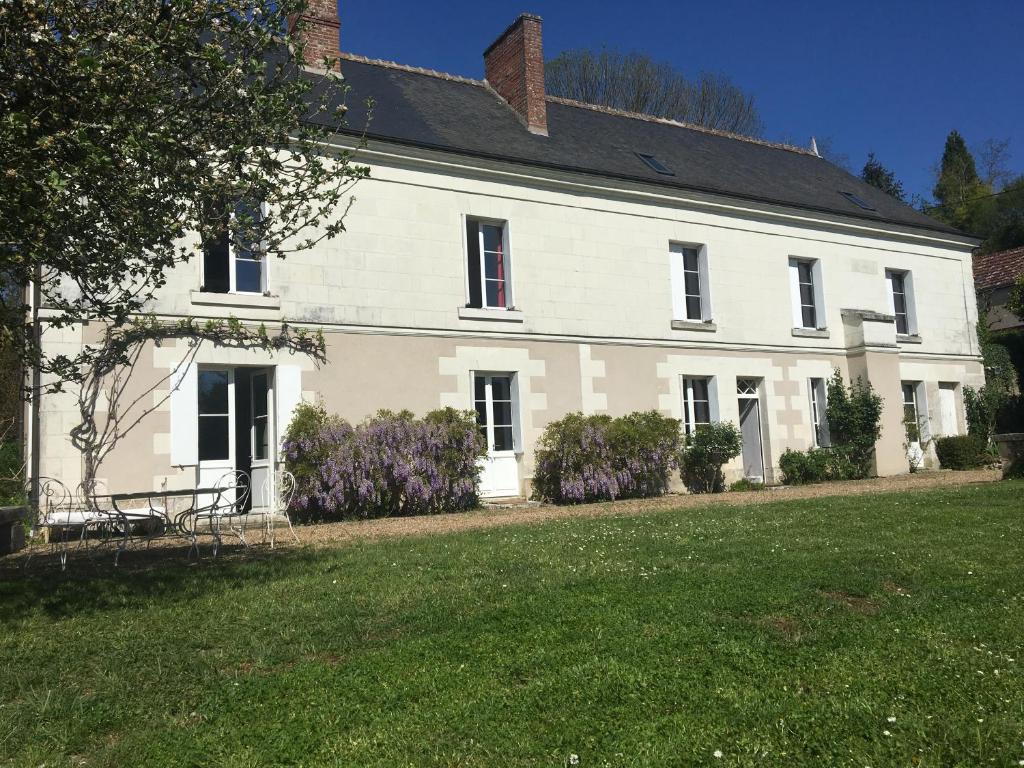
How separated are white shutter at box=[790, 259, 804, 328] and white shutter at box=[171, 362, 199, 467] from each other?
1157 cm

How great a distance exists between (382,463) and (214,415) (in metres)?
2.34

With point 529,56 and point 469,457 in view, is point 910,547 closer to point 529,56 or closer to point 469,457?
point 469,457

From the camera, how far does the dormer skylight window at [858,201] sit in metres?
18.9

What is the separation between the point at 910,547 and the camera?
6512mm

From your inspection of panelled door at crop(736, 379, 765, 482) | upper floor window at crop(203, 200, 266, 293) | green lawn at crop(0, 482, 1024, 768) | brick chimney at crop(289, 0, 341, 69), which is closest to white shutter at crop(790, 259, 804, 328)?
panelled door at crop(736, 379, 765, 482)

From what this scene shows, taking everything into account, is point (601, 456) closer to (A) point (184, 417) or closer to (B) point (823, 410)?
(A) point (184, 417)

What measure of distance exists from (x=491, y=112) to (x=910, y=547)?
38.8ft

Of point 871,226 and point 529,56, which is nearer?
point 529,56

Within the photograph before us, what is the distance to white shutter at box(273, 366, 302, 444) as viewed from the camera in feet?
37.4

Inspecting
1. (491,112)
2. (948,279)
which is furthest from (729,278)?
(948,279)

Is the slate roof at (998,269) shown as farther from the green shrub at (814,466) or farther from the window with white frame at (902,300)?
the green shrub at (814,466)

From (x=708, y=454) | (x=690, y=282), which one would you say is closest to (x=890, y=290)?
(x=690, y=282)

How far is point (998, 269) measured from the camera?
1123 inches

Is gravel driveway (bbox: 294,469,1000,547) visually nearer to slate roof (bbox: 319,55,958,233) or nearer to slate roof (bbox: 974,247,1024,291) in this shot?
slate roof (bbox: 319,55,958,233)
